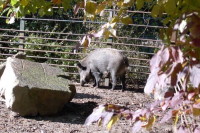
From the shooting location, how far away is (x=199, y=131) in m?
1.49

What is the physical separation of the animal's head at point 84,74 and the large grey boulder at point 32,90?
384 centimetres

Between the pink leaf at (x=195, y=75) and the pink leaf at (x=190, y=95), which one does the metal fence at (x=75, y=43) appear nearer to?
the pink leaf at (x=190, y=95)

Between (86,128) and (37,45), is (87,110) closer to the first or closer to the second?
(86,128)

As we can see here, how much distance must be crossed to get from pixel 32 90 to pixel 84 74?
4689mm

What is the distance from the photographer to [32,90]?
5.66m

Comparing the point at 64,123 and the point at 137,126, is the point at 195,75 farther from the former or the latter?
the point at 64,123

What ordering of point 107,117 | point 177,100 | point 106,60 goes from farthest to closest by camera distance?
point 106,60, point 107,117, point 177,100

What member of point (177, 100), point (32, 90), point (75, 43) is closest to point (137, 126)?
point (177, 100)

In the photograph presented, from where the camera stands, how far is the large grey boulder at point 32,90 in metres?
5.63

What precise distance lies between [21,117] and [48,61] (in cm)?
522

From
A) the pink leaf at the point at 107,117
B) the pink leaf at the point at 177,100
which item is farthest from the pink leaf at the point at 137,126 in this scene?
the pink leaf at the point at 177,100

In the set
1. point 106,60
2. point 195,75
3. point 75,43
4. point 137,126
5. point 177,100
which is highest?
point 195,75

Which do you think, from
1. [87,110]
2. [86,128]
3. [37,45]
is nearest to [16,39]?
[37,45]

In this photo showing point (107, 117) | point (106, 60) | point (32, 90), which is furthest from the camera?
point (106, 60)
